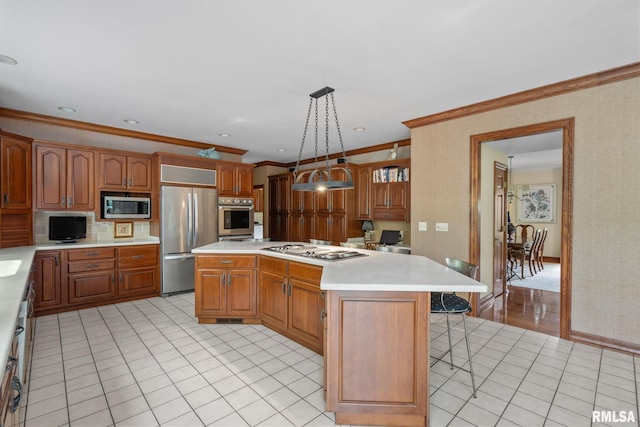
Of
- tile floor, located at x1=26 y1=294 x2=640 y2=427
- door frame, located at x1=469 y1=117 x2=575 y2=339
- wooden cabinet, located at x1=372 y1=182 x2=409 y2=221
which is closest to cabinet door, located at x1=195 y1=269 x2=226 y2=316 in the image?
tile floor, located at x1=26 y1=294 x2=640 y2=427

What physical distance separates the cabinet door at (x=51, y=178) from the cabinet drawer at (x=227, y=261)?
2261 mm

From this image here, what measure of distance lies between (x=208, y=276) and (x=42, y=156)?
108 inches

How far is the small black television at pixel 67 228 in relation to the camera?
4.02m

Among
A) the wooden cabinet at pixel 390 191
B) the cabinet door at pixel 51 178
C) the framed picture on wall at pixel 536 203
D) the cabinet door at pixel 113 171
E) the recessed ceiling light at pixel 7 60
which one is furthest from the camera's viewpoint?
the framed picture on wall at pixel 536 203

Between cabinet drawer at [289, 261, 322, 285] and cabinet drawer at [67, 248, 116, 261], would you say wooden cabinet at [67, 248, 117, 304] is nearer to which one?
cabinet drawer at [67, 248, 116, 261]

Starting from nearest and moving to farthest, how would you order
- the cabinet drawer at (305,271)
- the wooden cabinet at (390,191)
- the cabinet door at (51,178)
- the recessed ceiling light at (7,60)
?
the recessed ceiling light at (7,60) < the cabinet drawer at (305,271) < the cabinet door at (51,178) < the wooden cabinet at (390,191)

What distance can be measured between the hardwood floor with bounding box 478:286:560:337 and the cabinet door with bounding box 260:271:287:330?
2485mm

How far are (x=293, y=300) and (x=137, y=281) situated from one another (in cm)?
287

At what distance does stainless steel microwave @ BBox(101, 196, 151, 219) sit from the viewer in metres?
4.32

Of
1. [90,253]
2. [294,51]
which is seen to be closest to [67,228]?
[90,253]

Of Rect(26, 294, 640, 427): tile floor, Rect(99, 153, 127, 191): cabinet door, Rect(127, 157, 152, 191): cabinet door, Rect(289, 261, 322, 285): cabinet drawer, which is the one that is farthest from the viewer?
Rect(127, 157, 152, 191): cabinet door

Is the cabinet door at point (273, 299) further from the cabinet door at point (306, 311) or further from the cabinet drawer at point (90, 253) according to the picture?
the cabinet drawer at point (90, 253)

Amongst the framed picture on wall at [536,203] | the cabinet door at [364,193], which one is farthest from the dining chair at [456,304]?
the framed picture on wall at [536,203]

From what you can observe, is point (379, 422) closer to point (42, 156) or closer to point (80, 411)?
point (80, 411)
